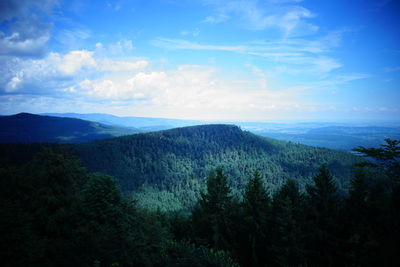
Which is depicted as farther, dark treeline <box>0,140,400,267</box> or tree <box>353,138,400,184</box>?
dark treeline <box>0,140,400,267</box>

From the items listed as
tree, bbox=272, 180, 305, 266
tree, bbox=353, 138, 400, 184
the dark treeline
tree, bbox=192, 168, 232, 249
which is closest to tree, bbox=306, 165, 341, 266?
the dark treeline

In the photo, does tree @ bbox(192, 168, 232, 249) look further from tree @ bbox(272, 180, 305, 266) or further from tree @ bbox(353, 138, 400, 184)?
Answer: tree @ bbox(353, 138, 400, 184)

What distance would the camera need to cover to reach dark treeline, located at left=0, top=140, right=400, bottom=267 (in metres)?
10.4

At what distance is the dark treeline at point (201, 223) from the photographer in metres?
10.4

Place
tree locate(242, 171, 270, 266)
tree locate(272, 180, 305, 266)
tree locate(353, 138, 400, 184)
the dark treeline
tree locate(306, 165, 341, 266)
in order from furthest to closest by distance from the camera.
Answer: tree locate(242, 171, 270, 266) < tree locate(306, 165, 341, 266) < tree locate(272, 180, 305, 266) < the dark treeline < tree locate(353, 138, 400, 184)

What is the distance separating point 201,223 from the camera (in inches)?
1083

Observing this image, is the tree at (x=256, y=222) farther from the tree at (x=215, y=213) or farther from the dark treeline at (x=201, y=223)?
the tree at (x=215, y=213)

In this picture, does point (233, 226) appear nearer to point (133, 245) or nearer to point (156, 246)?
point (156, 246)

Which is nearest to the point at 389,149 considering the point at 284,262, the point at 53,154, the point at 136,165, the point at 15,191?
the point at 284,262

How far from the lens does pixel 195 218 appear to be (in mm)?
29578

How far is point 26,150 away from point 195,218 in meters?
151

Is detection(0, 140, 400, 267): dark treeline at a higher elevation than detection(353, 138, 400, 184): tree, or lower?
lower

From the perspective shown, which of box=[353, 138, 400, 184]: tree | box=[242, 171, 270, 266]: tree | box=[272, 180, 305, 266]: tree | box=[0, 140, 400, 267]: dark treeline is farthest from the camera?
box=[242, 171, 270, 266]: tree

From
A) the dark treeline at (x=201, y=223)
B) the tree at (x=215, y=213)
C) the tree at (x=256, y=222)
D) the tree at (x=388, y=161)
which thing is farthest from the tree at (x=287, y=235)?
the tree at (x=388, y=161)
